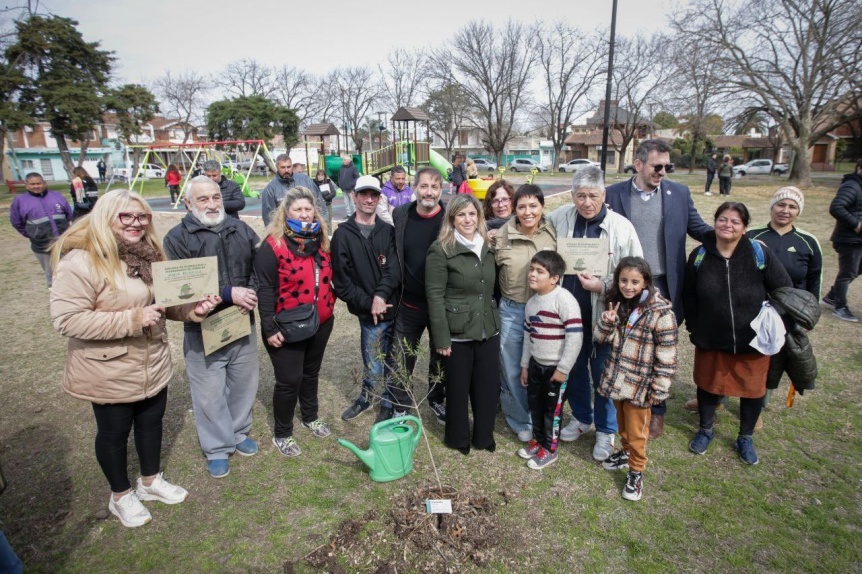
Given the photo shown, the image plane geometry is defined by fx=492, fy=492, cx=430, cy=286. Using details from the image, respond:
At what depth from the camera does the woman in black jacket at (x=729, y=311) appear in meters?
3.18

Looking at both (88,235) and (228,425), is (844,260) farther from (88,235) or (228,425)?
(88,235)

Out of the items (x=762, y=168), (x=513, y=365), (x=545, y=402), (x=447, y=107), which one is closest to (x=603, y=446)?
(x=545, y=402)

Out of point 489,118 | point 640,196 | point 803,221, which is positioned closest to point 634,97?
point 489,118

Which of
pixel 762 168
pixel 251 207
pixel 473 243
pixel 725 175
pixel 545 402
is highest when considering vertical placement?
pixel 762 168

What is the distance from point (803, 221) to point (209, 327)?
630 inches

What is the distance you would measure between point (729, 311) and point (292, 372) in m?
2.96

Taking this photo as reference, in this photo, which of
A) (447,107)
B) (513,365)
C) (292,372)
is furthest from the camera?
(447,107)

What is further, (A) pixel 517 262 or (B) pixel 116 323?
(A) pixel 517 262

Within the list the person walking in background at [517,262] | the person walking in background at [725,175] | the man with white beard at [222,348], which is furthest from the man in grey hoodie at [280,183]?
the person walking in background at [725,175]

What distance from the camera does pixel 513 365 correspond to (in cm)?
352

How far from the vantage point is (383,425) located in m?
3.16

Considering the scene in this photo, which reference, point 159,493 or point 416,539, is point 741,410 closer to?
point 416,539

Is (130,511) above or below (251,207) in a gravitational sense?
below

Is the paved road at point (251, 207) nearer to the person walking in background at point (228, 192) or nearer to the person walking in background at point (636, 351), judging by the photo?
the person walking in background at point (228, 192)
